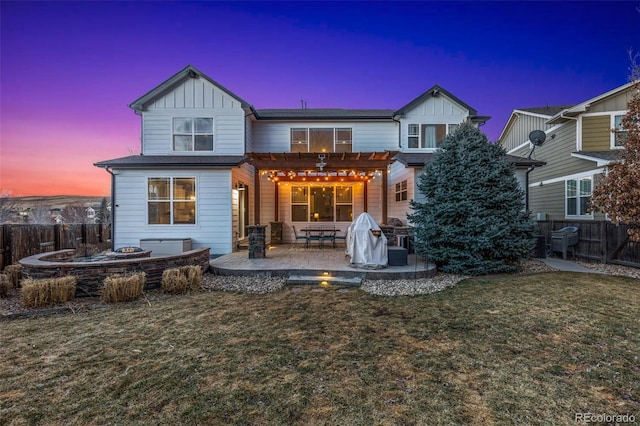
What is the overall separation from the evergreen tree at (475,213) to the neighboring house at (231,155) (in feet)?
7.31

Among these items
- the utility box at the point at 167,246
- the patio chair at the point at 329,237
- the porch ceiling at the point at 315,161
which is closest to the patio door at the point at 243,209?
the porch ceiling at the point at 315,161

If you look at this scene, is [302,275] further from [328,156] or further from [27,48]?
[27,48]

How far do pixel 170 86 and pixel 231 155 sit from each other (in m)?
3.51

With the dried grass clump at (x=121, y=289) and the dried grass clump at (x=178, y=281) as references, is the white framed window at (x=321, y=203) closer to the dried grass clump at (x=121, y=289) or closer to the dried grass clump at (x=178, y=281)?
the dried grass clump at (x=178, y=281)

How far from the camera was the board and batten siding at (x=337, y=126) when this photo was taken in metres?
12.7

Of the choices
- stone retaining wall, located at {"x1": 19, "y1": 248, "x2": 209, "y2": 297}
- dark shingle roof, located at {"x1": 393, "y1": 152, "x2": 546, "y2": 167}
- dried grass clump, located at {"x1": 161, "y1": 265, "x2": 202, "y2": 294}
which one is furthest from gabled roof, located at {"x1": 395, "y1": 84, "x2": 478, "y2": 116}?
stone retaining wall, located at {"x1": 19, "y1": 248, "x2": 209, "y2": 297}

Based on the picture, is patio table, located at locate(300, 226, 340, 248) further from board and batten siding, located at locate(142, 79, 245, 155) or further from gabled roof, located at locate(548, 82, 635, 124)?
gabled roof, located at locate(548, 82, 635, 124)

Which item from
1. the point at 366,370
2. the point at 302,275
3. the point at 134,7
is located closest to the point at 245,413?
the point at 366,370

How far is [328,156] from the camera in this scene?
34.0 ft

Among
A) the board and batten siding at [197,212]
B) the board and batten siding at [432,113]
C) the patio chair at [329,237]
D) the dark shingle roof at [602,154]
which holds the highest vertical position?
the board and batten siding at [432,113]

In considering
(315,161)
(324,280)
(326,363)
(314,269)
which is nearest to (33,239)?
(314,269)

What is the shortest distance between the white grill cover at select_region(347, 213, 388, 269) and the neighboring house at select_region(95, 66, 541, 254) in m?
3.34

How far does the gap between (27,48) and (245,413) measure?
15.5 metres

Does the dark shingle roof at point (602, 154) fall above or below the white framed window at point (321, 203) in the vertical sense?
above
